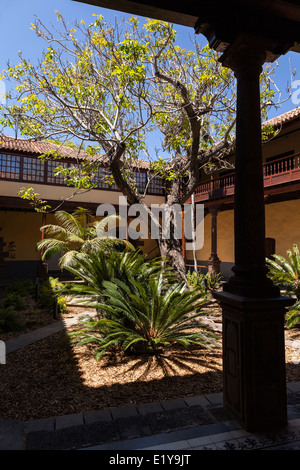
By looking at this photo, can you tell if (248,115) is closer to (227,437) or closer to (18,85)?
(227,437)

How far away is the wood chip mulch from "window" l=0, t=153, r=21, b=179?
11.2 m

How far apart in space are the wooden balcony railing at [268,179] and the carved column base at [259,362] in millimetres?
8995

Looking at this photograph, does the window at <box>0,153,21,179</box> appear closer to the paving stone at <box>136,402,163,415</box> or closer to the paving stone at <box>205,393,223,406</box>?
the paving stone at <box>136,402,163,415</box>

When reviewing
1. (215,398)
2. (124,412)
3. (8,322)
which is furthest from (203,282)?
(124,412)

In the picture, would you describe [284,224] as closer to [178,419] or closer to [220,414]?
[220,414]

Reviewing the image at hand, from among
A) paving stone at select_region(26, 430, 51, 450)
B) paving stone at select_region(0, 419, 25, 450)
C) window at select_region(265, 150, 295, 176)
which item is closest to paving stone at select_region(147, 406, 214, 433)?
paving stone at select_region(26, 430, 51, 450)

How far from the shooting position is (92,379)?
10.9ft

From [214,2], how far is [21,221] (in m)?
15.1

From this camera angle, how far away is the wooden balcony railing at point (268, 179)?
10.3m

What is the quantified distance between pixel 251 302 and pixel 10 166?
550 inches

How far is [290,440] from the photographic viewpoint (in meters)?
2.11

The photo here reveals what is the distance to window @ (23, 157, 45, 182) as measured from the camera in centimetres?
1386

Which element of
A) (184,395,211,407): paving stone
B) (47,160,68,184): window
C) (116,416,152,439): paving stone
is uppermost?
(47,160,68,184): window

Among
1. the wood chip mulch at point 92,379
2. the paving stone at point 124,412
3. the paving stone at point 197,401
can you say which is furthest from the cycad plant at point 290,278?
the paving stone at point 124,412
